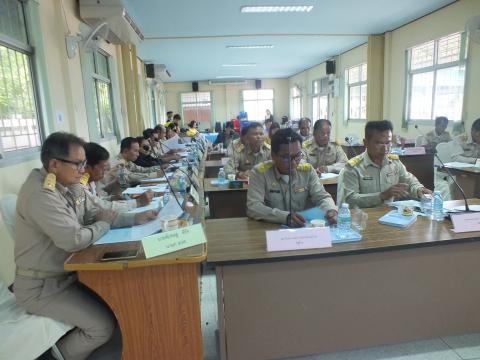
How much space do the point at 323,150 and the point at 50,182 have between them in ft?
9.51

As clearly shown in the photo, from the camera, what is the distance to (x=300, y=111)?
45.2 feet

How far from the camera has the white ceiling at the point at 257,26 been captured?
4.91 meters

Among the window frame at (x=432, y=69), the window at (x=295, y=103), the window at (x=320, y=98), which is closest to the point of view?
the window frame at (x=432, y=69)

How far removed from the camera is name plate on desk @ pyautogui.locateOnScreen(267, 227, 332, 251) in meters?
1.46

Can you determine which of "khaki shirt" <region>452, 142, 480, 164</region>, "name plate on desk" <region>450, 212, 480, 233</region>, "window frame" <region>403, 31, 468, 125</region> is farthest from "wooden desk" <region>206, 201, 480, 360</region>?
"window frame" <region>403, 31, 468, 125</region>

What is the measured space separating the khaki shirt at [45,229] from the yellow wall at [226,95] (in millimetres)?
14006

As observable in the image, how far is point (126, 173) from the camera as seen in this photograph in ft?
10.9

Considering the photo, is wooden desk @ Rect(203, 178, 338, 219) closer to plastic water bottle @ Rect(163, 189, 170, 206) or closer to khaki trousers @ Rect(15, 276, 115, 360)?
plastic water bottle @ Rect(163, 189, 170, 206)

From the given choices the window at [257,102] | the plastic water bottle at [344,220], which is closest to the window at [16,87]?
the plastic water bottle at [344,220]

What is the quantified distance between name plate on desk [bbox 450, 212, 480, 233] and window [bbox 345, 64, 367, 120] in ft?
23.5

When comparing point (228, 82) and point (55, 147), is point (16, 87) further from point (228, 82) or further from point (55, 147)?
point (228, 82)

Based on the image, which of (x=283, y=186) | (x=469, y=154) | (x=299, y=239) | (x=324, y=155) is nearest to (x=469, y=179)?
(x=469, y=154)

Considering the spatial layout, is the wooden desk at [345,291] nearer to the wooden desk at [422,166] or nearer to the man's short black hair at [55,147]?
the man's short black hair at [55,147]

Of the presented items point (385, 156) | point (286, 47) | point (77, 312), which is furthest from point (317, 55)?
point (77, 312)
